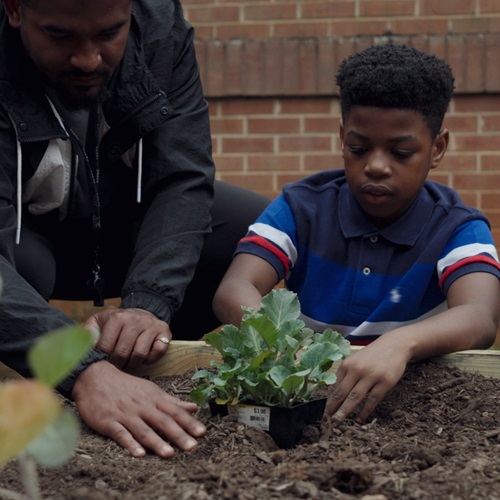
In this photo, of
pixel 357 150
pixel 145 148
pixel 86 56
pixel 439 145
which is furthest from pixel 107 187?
pixel 439 145

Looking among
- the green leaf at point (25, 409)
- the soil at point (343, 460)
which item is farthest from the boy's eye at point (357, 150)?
the green leaf at point (25, 409)

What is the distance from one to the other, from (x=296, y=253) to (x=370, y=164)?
43cm

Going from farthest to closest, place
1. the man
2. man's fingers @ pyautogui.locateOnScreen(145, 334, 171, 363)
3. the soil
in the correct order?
man's fingers @ pyautogui.locateOnScreen(145, 334, 171, 363) < the man < the soil

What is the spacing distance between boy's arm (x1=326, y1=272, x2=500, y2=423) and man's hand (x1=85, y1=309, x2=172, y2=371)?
1.75 ft

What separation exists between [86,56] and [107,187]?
2.22ft

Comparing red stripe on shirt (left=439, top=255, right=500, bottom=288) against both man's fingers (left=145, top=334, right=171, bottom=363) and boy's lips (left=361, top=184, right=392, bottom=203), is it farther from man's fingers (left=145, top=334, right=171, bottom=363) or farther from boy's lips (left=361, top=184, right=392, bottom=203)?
man's fingers (left=145, top=334, right=171, bottom=363)

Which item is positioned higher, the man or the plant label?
the man

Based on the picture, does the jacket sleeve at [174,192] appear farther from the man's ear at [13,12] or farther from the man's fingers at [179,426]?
the man's fingers at [179,426]

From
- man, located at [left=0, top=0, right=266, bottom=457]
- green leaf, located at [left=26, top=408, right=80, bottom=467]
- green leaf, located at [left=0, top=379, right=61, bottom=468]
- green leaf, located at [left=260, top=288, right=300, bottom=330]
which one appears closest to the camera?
green leaf, located at [left=0, top=379, right=61, bottom=468]

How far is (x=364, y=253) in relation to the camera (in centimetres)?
316

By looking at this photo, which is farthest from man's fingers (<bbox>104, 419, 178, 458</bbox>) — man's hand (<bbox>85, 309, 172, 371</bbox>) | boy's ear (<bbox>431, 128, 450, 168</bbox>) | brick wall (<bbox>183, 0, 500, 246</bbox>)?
brick wall (<bbox>183, 0, 500, 246</bbox>)

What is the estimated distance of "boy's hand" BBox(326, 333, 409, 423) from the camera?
240 centimetres

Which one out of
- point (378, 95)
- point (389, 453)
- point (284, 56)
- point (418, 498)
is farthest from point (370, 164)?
point (284, 56)

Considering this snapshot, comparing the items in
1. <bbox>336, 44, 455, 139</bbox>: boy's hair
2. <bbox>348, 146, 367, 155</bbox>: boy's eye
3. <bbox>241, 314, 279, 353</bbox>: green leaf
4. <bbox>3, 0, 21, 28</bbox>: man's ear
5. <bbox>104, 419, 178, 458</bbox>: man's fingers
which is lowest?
<bbox>104, 419, 178, 458</bbox>: man's fingers
